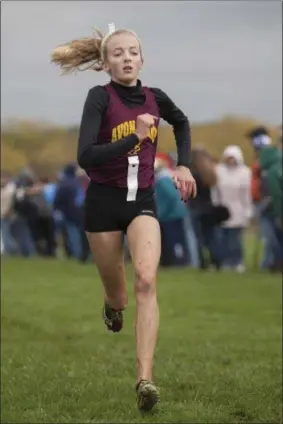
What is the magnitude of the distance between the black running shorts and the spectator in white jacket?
10.7 metres

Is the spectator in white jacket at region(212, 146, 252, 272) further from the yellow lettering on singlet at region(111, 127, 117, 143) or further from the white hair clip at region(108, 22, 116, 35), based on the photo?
the yellow lettering on singlet at region(111, 127, 117, 143)

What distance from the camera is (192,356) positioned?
33.5 ft

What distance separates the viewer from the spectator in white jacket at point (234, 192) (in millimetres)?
17531

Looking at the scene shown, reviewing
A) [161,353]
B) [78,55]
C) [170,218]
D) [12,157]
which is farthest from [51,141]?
[78,55]

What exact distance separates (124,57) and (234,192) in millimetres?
11428

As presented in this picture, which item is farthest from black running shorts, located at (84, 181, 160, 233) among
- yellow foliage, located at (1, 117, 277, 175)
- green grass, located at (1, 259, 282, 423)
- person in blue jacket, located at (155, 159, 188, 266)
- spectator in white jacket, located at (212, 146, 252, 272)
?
yellow foliage, located at (1, 117, 277, 175)

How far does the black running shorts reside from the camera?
6699 millimetres

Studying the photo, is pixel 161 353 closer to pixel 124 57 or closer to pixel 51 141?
pixel 124 57

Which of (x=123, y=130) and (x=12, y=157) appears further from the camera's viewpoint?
(x=12, y=157)

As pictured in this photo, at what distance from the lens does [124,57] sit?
6340mm

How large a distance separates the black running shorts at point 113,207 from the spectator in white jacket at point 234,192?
10.7 meters

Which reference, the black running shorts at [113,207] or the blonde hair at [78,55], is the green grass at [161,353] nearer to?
the black running shorts at [113,207]

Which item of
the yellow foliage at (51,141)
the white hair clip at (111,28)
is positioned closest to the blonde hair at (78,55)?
the white hair clip at (111,28)

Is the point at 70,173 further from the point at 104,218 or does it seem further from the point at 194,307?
the point at 104,218
